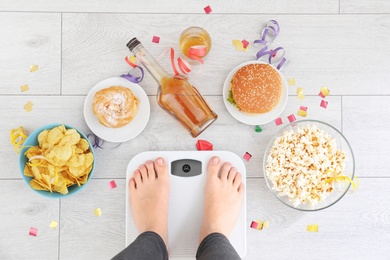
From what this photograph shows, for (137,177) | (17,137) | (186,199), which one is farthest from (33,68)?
(186,199)

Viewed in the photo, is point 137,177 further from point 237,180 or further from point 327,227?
point 327,227

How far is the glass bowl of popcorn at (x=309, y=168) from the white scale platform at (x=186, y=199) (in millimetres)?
102

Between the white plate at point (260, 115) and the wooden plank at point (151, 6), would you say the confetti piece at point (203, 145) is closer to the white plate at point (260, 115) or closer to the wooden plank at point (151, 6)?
the white plate at point (260, 115)

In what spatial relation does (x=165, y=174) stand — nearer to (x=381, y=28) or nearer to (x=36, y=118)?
(x=36, y=118)

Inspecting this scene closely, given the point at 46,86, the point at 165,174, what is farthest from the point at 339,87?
the point at 46,86

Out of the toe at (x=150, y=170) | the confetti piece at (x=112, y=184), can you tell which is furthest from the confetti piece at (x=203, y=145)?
the confetti piece at (x=112, y=184)

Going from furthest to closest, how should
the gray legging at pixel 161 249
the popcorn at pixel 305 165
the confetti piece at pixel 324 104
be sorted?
1. the confetti piece at pixel 324 104
2. the popcorn at pixel 305 165
3. the gray legging at pixel 161 249

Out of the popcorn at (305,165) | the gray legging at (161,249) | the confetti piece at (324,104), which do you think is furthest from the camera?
the confetti piece at (324,104)

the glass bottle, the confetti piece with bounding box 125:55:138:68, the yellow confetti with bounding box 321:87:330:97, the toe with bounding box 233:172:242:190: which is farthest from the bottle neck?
the yellow confetti with bounding box 321:87:330:97

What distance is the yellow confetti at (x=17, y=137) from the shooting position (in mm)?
1055

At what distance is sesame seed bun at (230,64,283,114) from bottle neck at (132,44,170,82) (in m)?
0.19

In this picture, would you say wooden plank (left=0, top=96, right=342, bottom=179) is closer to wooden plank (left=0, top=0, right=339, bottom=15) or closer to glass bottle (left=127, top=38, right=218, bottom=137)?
glass bottle (left=127, top=38, right=218, bottom=137)

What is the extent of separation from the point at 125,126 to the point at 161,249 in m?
0.32

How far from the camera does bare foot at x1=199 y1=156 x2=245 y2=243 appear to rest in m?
1.06
